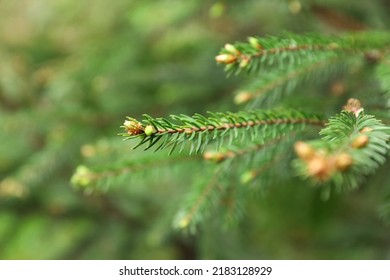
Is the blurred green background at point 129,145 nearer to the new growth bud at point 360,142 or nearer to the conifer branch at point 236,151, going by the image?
the conifer branch at point 236,151

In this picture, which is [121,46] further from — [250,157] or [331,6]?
[250,157]

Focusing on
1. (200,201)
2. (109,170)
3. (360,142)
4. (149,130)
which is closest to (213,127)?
(149,130)

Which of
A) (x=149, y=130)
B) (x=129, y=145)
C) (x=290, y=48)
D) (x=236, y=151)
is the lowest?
(x=149, y=130)

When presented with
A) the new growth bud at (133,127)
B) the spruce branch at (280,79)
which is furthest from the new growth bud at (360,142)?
the spruce branch at (280,79)

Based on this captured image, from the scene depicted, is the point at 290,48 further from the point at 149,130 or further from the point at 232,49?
the point at 149,130

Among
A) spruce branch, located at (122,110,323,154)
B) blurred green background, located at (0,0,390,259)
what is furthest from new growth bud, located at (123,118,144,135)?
blurred green background, located at (0,0,390,259)
